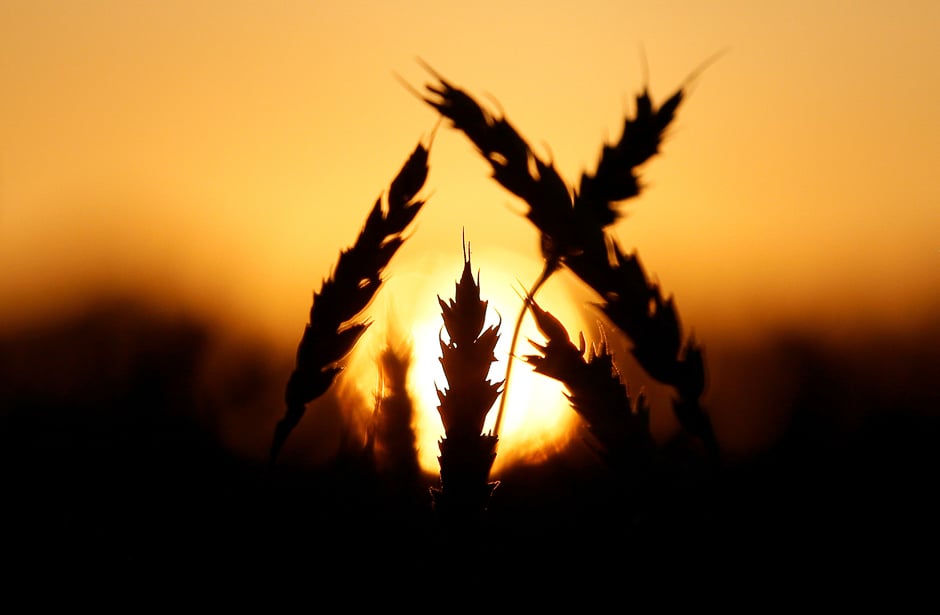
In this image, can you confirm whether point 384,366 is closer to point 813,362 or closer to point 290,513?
point 290,513

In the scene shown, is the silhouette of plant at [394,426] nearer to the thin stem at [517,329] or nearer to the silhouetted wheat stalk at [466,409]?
the thin stem at [517,329]

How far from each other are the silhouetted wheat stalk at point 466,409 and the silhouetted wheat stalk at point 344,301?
0.56ft

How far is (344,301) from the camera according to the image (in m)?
1.43

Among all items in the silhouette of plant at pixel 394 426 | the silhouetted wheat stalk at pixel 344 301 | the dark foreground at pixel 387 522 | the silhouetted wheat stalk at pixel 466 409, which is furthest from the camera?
the silhouette of plant at pixel 394 426

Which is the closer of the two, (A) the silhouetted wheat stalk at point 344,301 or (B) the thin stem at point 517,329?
(A) the silhouetted wheat stalk at point 344,301

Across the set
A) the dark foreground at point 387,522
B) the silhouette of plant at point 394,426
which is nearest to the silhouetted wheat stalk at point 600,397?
the dark foreground at point 387,522

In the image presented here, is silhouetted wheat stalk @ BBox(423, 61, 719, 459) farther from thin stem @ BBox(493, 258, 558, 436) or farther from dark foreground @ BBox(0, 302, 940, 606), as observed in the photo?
thin stem @ BBox(493, 258, 558, 436)

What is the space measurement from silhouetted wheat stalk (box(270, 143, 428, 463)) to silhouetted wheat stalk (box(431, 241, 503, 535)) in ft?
0.56

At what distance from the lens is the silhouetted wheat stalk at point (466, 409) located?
4.07 feet

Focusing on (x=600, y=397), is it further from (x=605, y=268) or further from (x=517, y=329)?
(x=517, y=329)

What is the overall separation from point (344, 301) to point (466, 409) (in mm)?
285

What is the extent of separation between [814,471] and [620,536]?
2991 millimetres

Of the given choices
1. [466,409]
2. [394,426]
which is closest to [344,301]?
[466,409]

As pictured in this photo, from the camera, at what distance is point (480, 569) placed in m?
1.31
